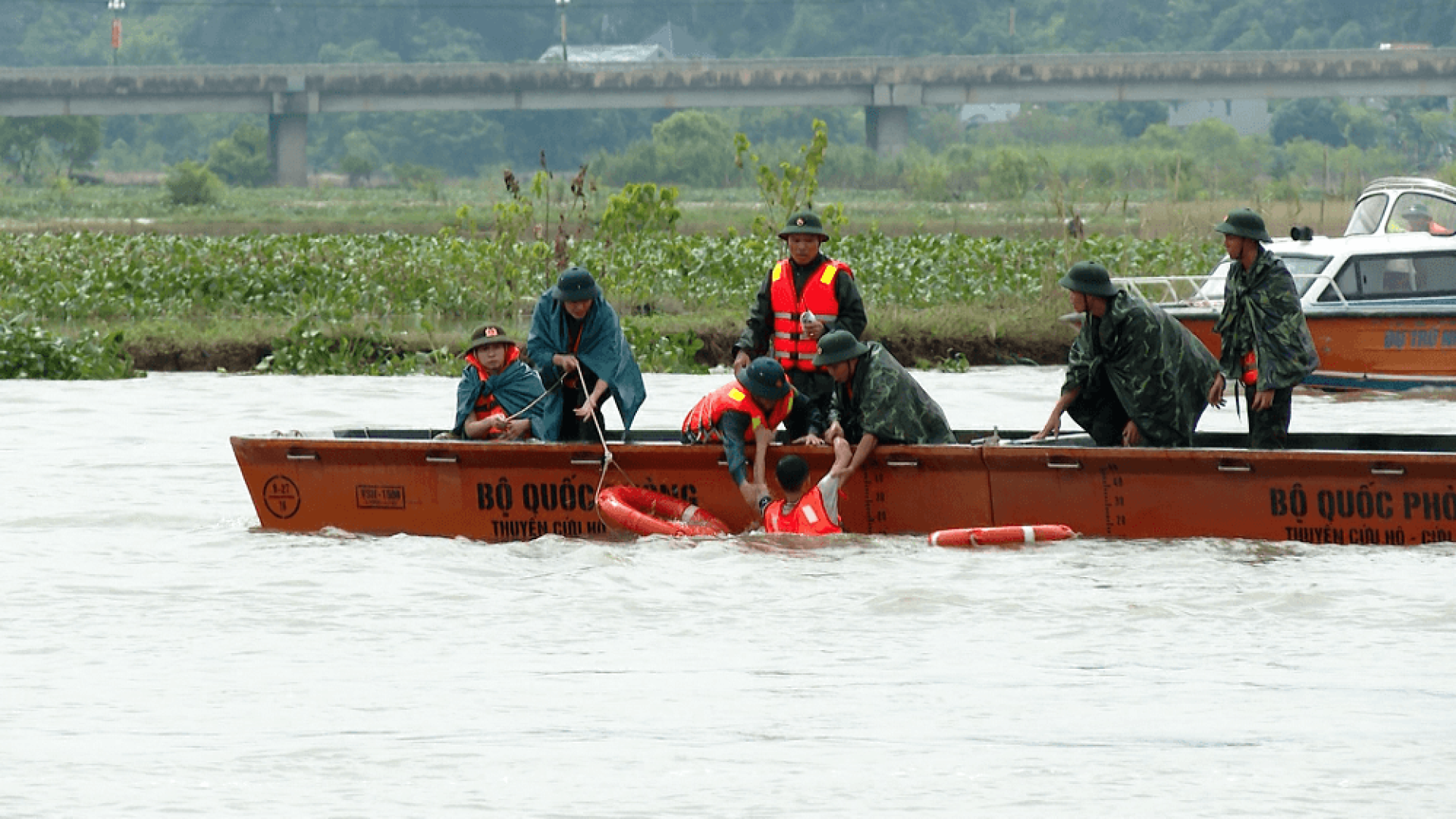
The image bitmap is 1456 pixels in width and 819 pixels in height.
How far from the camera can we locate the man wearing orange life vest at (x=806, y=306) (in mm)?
10852

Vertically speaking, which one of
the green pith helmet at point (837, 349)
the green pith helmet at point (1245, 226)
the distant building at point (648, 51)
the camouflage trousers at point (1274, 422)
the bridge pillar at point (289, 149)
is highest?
the distant building at point (648, 51)

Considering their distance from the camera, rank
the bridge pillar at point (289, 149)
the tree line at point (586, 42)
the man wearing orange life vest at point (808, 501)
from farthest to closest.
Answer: the tree line at point (586, 42), the bridge pillar at point (289, 149), the man wearing orange life vest at point (808, 501)

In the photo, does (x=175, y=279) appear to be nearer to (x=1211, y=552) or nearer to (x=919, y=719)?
(x=1211, y=552)

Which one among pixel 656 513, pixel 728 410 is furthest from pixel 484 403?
pixel 728 410

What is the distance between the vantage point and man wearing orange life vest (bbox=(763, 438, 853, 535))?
33.4 ft

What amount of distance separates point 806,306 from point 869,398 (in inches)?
38.4

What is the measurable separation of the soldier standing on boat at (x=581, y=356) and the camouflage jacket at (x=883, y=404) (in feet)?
4.08

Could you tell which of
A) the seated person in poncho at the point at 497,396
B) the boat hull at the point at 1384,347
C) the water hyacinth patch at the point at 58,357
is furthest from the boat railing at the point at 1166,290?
the water hyacinth patch at the point at 58,357

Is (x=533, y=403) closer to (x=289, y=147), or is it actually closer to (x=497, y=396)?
(x=497, y=396)

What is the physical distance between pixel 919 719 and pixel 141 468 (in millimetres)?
8774

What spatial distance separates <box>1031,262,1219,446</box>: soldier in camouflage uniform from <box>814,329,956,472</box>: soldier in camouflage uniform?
74cm

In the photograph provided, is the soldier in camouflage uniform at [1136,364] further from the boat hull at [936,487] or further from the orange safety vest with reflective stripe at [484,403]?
the orange safety vest with reflective stripe at [484,403]

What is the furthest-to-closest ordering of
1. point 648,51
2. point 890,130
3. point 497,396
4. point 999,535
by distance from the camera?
1. point 648,51
2. point 890,130
3. point 497,396
4. point 999,535

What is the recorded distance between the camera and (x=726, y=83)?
71.5 meters
